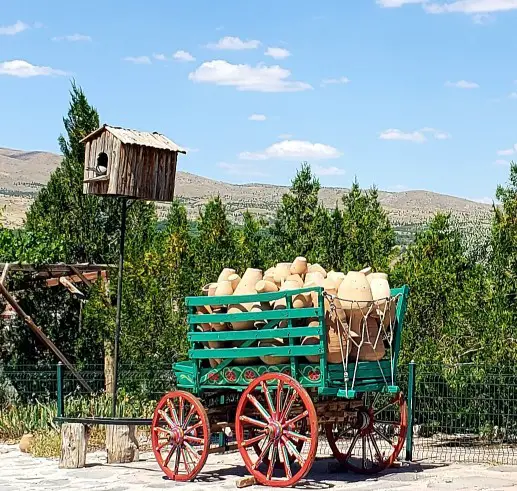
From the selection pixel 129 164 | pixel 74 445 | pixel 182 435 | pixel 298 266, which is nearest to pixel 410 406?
pixel 298 266

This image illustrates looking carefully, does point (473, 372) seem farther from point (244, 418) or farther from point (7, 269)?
point (7, 269)

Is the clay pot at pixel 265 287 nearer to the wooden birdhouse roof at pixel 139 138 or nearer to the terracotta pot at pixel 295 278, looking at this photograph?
the terracotta pot at pixel 295 278

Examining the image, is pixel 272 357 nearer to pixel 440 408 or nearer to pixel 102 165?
pixel 102 165

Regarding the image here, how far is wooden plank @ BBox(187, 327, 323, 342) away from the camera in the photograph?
972 centimetres

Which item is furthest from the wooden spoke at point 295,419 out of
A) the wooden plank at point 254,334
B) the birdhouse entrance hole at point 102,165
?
the birdhouse entrance hole at point 102,165

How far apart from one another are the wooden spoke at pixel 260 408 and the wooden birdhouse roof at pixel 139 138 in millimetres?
3480

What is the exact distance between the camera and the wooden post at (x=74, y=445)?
37.7 feet

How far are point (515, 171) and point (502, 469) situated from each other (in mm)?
4861

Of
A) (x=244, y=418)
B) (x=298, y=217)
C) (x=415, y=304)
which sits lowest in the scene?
(x=244, y=418)

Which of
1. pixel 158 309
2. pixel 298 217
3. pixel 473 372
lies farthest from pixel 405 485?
pixel 298 217

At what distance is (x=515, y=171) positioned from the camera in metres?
14.2

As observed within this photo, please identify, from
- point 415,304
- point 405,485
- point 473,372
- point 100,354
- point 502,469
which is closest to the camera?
point 405,485

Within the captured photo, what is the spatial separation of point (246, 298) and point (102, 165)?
299cm

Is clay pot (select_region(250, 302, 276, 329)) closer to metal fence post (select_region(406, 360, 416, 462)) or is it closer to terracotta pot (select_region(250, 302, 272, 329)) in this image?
terracotta pot (select_region(250, 302, 272, 329))
